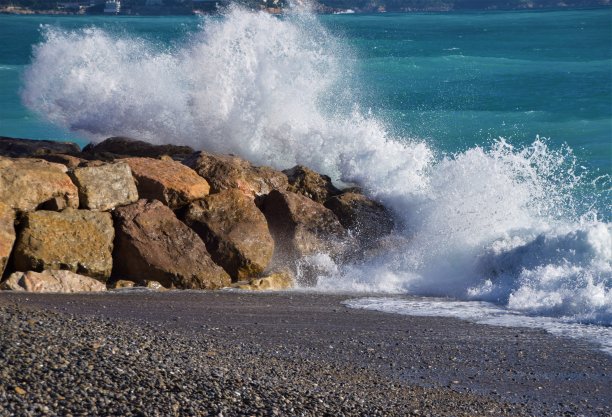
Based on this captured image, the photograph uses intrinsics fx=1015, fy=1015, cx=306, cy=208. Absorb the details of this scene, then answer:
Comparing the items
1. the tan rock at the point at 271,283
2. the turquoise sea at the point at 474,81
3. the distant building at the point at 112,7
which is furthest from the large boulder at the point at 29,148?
the distant building at the point at 112,7

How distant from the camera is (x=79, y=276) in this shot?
9.49 metres

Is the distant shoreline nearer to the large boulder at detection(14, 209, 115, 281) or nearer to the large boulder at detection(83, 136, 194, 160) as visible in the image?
the large boulder at detection(83, 136, 194, 160)

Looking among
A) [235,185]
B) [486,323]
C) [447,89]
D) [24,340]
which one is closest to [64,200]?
[235,185]

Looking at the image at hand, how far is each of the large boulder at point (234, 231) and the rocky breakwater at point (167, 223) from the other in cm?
1

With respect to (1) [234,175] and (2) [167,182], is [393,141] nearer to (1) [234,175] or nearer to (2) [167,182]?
(1) [234,175]

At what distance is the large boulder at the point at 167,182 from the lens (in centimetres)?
1066

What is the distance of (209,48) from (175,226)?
5.54m

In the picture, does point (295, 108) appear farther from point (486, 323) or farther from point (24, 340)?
point (24, 340)

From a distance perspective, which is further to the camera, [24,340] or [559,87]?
[559,87]

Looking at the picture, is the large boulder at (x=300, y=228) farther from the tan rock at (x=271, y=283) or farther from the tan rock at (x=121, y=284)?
the tan rock at (x=121, y=284)

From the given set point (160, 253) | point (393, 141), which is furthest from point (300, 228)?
point (393, 141)

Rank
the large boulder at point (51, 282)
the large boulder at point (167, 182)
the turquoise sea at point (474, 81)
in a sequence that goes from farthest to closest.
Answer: the turquoise sea at point (474, 81)
the large boulder at point (167, 182)
the large boulder at point (51, 282)

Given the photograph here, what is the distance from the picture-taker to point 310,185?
1203cm

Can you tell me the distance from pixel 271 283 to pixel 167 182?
1599 millimetres
